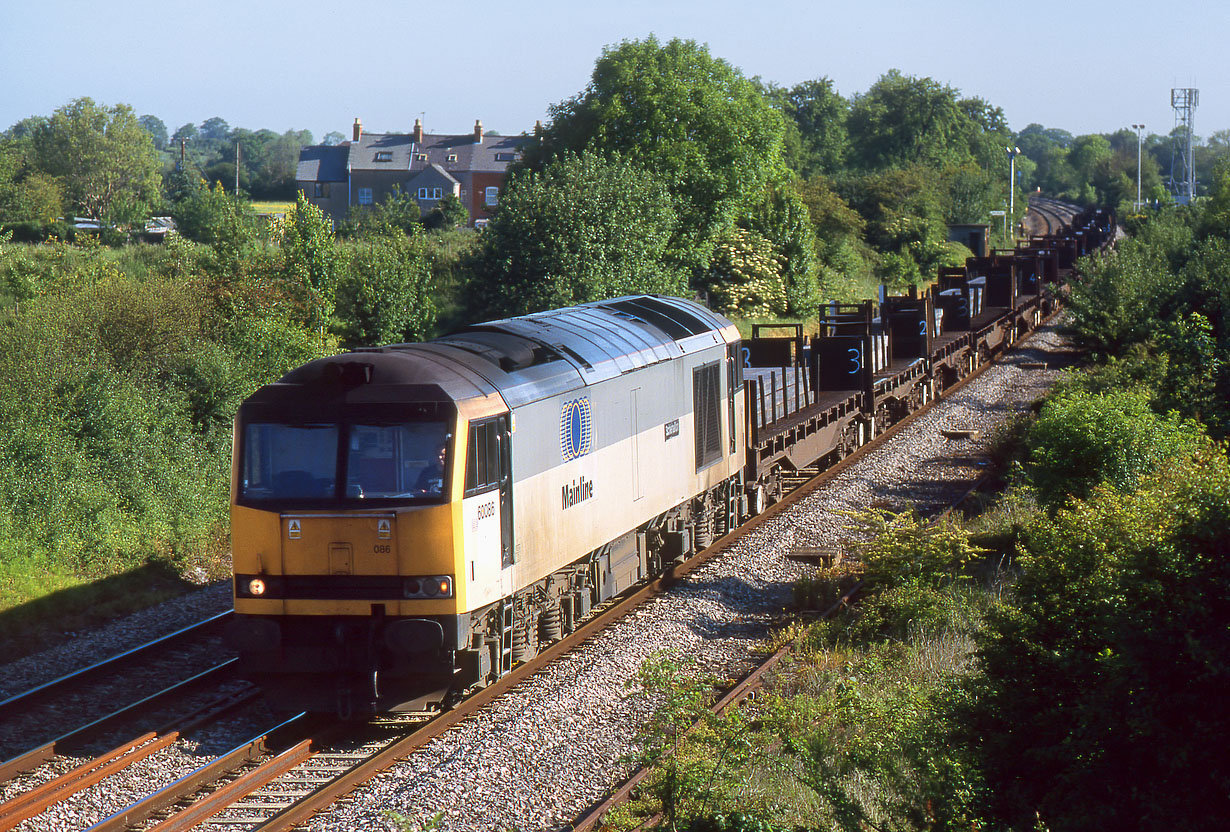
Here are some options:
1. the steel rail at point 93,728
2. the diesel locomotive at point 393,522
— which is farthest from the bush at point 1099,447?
the steel rail at point 93,728

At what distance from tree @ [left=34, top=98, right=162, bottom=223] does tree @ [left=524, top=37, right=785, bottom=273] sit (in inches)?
1587

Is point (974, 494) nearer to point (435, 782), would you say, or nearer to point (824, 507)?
point (824, 507)

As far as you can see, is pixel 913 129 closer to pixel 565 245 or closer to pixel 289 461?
pixel 565 245

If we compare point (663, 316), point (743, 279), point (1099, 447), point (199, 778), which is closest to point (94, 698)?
point (199, 778)

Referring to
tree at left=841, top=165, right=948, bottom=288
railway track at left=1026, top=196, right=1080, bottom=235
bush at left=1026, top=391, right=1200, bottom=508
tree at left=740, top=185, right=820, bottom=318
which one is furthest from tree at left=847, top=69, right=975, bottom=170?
bush at left=1026, top=391, right=1200, bottom=508

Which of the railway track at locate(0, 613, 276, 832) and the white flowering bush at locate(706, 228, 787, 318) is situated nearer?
the railway track at locate(0, 613, 276, 832)

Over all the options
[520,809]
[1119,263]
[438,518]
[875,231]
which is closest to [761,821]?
[520,809]

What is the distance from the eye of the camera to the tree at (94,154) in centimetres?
7106

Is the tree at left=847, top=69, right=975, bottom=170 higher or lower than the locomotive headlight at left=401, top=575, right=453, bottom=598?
higher

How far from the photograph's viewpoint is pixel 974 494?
19.0m

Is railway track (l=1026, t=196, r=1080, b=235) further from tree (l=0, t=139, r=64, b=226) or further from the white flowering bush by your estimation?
tree (l=0, t=139, r=64, b=226)

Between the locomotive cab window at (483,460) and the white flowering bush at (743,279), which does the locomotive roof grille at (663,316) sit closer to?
the locomotive cab window at (483,460)

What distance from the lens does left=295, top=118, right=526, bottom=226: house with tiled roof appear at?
87312 millimetres

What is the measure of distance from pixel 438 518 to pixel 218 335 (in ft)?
53.1
